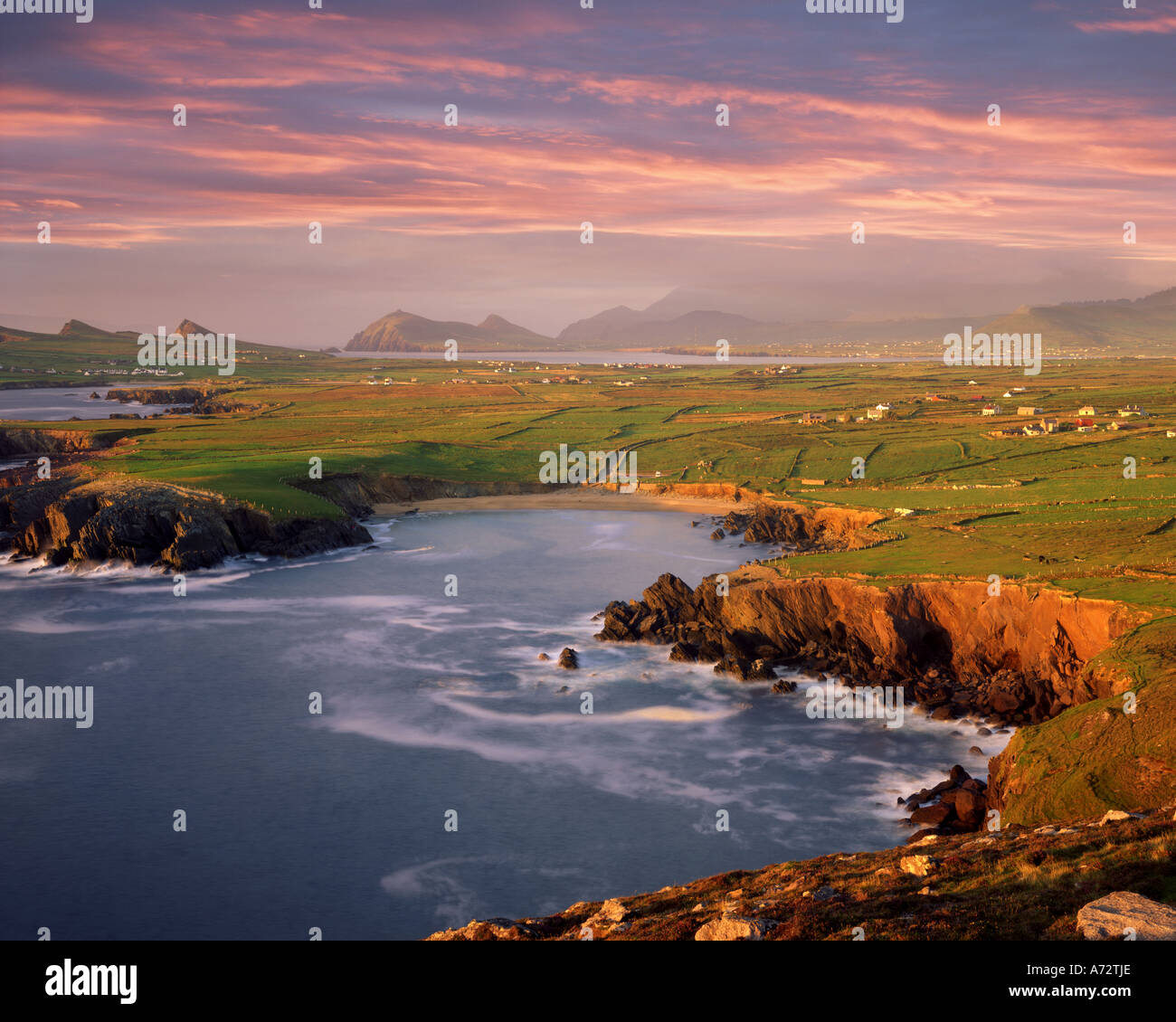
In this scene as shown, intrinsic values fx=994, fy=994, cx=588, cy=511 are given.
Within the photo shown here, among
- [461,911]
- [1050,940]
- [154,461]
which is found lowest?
[461,911]

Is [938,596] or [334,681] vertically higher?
[938,596]

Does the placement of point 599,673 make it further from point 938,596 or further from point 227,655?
point 227,655

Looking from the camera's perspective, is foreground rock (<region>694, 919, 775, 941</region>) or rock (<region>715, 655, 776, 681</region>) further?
rock (<region>715, 655, 776, 681</region>)

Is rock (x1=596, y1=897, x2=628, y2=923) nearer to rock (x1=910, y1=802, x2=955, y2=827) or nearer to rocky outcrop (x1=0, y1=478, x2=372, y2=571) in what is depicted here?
rock (x1=910, y1=802, x2=955, y2=827)

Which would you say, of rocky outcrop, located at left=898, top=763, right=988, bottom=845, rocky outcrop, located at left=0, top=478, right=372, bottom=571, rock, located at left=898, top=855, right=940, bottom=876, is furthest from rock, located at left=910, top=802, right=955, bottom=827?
rocky outcrop, located at left=0, top=478, right=372, bottom=571

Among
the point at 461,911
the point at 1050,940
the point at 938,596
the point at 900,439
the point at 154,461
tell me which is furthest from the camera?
the point at 900,439

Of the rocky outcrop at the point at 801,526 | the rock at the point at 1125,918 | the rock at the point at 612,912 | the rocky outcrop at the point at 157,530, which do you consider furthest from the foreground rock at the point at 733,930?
the rocky outcrop at the point at 157,530

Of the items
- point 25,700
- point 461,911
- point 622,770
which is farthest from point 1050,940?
point 25,700
